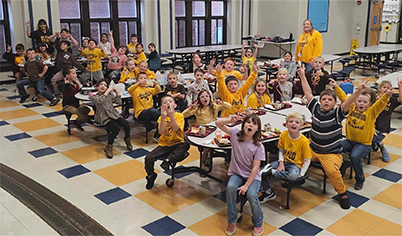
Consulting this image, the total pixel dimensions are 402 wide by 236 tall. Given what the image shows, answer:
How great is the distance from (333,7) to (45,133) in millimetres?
14124

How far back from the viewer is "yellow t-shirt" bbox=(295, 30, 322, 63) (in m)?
9.34

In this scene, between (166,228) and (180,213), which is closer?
(166,228)

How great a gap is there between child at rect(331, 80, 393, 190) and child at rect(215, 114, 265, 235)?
5.11ft

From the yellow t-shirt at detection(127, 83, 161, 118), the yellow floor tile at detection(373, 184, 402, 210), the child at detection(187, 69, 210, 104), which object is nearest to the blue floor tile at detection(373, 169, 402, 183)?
the yellow floor tile at detection(373, 184, 402, 210)

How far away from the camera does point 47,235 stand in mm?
4277

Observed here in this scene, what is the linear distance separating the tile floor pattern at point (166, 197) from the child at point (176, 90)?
925 mm

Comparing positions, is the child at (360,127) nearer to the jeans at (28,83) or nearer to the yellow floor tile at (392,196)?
the yellow floor tile at (392,196)

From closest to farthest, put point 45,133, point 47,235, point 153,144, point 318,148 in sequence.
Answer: point 47,235, point 318,148, point 153,144, point 45,133

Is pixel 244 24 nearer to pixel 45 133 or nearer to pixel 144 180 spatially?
pixel 45 133

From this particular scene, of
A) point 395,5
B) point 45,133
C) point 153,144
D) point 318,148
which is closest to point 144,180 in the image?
point 153,144

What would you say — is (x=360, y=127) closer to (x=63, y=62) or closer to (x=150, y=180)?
(x=150, y=180)

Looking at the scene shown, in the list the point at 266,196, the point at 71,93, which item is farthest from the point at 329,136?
the point at 71,93

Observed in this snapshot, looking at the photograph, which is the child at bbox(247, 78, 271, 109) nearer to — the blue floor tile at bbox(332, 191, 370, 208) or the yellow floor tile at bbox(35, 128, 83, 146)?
the blue floor tile at bbox(332, 191, 370, 208)

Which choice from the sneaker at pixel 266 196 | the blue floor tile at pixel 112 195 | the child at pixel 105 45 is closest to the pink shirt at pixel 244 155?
the sneaker at pixel 266 196
